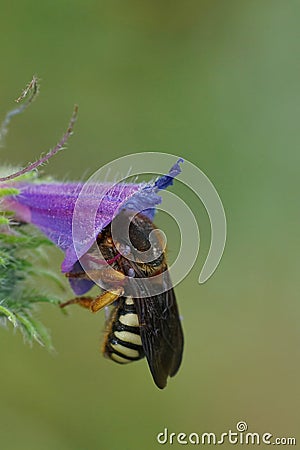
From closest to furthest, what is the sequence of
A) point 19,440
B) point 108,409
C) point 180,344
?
point 180,344 → point 19,440 → point 108,409

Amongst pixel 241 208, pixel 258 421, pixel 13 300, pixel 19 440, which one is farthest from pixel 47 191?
pixel 241 208

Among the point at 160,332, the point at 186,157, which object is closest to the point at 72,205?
the point at 160,332

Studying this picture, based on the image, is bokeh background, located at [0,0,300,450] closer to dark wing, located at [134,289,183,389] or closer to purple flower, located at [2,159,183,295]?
purple flower, located at [2,159,183,295]

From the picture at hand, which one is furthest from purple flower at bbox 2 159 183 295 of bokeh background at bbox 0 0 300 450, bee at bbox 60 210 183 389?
bokeh background at bbox 0 0 300 450

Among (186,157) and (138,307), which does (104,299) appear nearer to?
(138,307)

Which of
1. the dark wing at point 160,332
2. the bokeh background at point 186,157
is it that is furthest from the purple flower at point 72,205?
the bokeh background at point 186,157

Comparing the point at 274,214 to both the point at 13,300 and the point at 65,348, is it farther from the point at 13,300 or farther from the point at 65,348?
the point at 13,300
